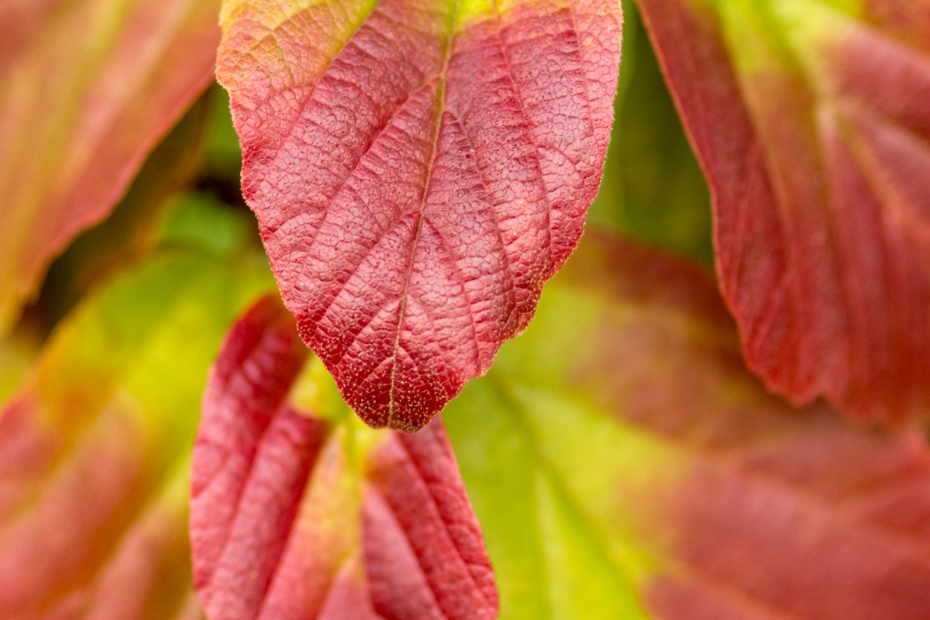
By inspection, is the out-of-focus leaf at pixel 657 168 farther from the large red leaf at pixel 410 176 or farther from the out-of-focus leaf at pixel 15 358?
the out-of-focus leaf at pixel 15 358

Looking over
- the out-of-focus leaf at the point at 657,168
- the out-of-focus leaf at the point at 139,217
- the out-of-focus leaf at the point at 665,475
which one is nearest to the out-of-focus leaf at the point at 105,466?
the out-of-focus leaf at the point at 139,217

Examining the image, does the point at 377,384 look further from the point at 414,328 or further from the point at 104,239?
the point at 104,239

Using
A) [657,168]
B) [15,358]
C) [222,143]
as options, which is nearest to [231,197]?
[222,143]

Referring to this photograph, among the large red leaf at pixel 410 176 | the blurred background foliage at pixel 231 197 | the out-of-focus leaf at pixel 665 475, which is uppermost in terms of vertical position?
the large red leaf at pixel 410 176

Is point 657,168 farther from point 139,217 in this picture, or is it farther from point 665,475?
point 139,217

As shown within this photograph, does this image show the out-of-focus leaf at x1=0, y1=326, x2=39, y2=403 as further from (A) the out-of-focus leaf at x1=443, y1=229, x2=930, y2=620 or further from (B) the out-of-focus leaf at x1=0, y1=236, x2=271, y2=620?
(A) the out-of-focus leaf at x1=443, y1=229, x2=930, y2=620
